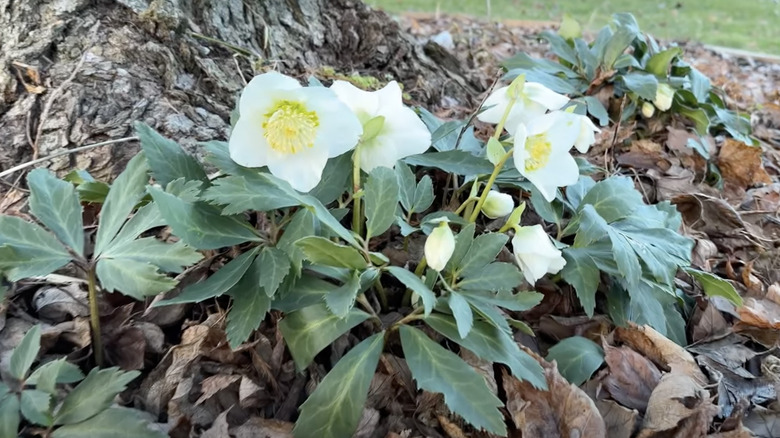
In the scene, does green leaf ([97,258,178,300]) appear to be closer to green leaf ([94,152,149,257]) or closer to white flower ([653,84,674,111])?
green leaf ([94,152,149,257])

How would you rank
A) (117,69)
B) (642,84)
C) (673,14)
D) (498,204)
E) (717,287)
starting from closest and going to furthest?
(498,204), (717,287), (117,69), (642,84), (673,14)

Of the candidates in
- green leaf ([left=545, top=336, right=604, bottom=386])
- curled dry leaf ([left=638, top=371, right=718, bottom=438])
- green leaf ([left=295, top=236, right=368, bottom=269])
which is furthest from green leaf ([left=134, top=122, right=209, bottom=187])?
curled dry leaf ([left=638, top=371, right=718, bottom=438])

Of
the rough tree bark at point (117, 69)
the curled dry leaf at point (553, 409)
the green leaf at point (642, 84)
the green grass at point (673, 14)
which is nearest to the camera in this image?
the curled dry leaf at point (553, 409)

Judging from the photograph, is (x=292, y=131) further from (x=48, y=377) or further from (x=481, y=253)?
(x=48, y=377)

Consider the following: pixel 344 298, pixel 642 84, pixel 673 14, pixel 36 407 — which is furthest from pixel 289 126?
pixel 673 14

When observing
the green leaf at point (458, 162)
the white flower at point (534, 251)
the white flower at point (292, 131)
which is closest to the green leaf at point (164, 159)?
the white flower at point (292, 131)

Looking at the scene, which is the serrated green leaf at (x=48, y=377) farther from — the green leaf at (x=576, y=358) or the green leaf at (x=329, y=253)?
the green leaf at (x=576, y=358)

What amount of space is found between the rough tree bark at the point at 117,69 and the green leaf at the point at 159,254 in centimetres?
→ 36

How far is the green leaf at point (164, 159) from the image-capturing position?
76 cm

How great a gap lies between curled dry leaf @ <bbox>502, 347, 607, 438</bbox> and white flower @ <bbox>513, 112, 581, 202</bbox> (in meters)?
0.27

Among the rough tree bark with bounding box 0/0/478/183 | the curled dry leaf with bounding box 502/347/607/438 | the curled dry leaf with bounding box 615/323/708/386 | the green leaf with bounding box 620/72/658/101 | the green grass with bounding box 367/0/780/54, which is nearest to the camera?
the curled dry leaf with bounding box 502/347/607/438

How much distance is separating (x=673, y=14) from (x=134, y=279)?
596cm

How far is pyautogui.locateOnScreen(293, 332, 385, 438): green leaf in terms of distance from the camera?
0.68 metres

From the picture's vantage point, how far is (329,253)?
2.18 feet
